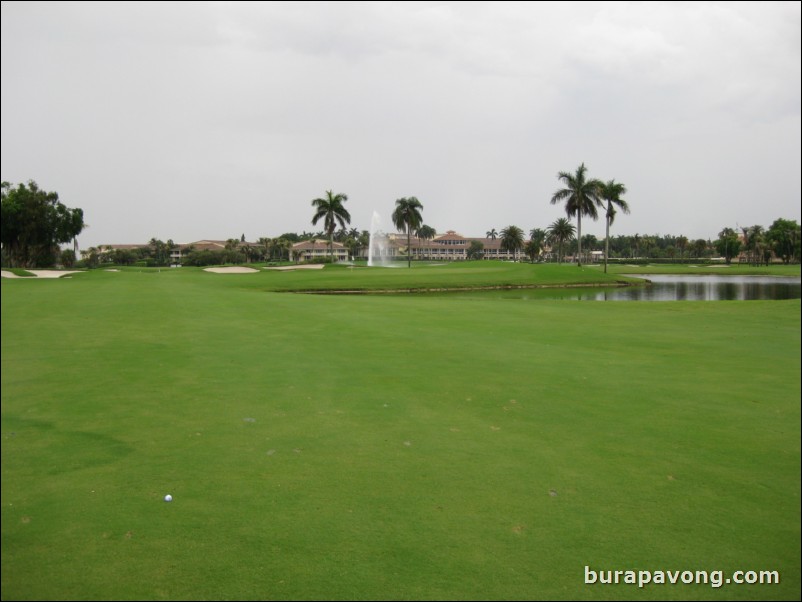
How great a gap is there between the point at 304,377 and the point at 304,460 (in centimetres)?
349

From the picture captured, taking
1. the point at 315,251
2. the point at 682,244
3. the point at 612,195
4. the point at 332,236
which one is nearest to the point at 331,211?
the point at 332,236

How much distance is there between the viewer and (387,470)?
5.12m

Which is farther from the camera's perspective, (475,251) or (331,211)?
(475,251)

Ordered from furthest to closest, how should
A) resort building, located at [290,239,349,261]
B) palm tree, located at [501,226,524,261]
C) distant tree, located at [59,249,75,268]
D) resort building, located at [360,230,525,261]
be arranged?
resort building, located at [360,230,525,261]
resort building, located at [290,239,349,261]
palm tree, located at [501,226,524,261]
distant tree, located at [59,249,75,268]

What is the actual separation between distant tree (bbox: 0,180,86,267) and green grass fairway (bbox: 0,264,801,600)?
4131 cm

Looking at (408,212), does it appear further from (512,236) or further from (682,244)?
(682,244)

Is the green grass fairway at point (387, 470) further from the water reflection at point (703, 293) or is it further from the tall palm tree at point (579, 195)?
the tall palm tree at point (579, 195)

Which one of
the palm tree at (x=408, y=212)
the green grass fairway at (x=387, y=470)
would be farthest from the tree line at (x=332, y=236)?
the green grass fairway at (x=387, y=470)

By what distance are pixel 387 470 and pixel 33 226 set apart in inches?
2021

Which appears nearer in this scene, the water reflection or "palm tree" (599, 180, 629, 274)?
the water reflection

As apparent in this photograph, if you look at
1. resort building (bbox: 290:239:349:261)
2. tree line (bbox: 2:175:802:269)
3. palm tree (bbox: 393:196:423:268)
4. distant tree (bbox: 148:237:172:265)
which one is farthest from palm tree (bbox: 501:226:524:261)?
distant tree (bbox: 148:237:172:265)

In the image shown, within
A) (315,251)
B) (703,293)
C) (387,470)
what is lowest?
(387,470)

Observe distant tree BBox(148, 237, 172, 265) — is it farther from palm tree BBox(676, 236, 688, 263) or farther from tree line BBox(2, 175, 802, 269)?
palm tree BBox(676, 236, 688, 263)

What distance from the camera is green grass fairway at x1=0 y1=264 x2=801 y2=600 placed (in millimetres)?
3602
